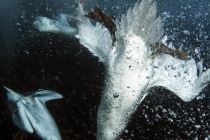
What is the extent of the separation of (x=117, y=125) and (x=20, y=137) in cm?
79

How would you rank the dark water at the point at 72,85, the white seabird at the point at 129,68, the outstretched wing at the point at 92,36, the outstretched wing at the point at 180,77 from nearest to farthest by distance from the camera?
the white seabird at the point at 129,68 < the outstretched wing at the point at 180,77 < the outstretched wing at the point at 92,36 < the dark water at the point at 72,85

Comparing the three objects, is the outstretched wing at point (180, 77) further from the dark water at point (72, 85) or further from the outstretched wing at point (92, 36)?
the dark water at point (72, 85)

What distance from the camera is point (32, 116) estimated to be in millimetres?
2348

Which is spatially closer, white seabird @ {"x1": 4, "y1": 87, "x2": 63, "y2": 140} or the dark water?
white seabird @ {"x1": 4, "y1": 87, "x2": 63, "y2": 140}

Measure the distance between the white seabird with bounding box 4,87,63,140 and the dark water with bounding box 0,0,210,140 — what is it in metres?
0.28

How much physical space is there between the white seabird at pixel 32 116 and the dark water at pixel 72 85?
0.28 m

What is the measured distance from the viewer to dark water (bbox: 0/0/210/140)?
3.51m

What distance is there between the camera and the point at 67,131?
3.36 m

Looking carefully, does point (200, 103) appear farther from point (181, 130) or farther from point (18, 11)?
point (18, 11)

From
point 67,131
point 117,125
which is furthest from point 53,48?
point 117,125

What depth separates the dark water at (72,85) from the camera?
138 inches

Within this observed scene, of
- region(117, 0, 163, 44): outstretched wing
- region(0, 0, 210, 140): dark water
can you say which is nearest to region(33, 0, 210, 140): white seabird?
region(117, 0, 163, 44): outstretched wing

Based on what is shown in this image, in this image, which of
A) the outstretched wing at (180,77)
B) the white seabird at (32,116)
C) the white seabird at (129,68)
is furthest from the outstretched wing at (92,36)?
the white seabird at (32,116)

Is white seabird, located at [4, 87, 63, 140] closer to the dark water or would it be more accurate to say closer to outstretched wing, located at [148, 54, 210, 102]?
the dark water
